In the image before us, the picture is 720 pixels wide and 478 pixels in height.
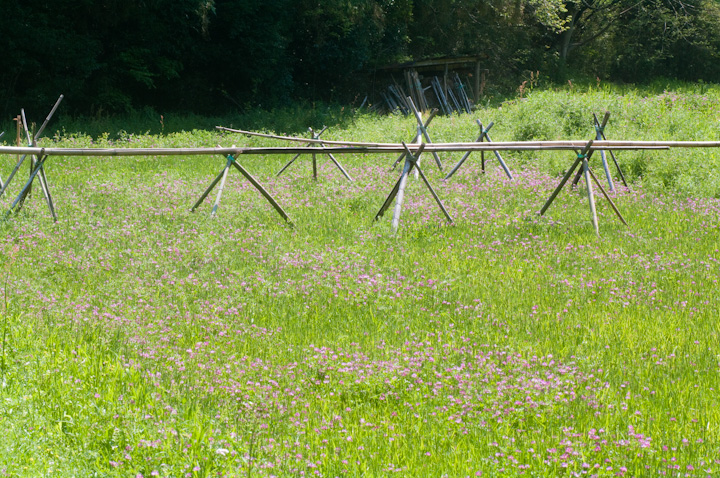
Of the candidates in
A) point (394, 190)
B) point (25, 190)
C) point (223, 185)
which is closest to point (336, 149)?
point (394, 190)

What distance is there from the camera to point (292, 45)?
31.3 m

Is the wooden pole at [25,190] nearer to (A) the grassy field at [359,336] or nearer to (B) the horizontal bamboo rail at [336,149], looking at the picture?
(B) the horizontal bamboo rail at [336,149]

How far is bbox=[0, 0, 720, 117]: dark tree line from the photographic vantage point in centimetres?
2370

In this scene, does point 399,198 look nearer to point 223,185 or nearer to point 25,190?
point 223,185

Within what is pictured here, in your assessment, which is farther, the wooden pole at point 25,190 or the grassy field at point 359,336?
the wooden pole at point 25,190

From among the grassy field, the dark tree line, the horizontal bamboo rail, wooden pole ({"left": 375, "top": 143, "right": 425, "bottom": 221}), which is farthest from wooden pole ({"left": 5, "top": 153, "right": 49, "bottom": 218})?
the dark tree line

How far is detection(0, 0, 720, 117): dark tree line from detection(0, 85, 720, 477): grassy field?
12.9m

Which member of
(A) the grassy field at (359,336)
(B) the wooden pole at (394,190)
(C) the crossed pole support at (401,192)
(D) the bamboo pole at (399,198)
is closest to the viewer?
(A) the grassy field at (359,336)

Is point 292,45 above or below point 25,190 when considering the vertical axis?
above

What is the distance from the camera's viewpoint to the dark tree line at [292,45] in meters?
23.7

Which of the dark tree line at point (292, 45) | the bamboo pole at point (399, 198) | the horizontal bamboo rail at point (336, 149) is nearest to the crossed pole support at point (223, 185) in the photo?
the horizontal bamboo rail at point (336, 149)

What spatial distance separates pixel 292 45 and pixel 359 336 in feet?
87.8

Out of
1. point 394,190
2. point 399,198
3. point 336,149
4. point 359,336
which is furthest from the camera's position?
point 394,190

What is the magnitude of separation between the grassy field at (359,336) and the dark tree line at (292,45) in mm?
12870
